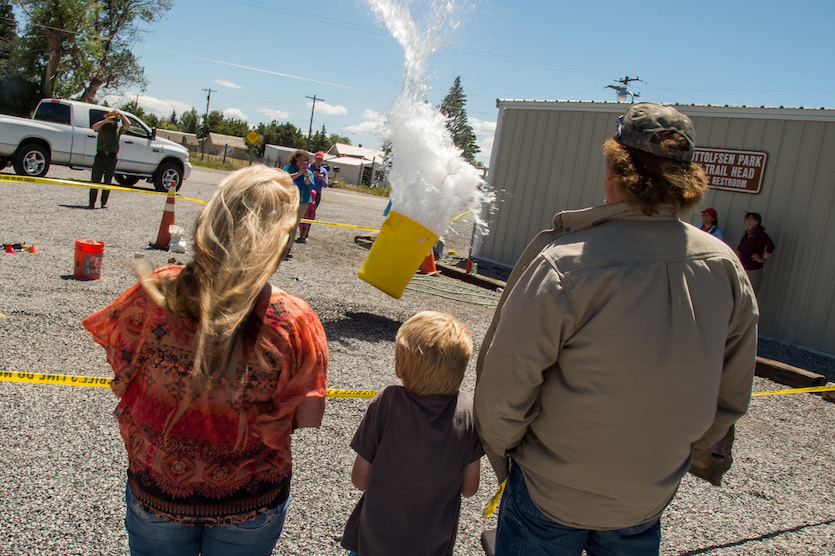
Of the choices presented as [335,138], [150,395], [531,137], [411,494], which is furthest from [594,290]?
[335,138]

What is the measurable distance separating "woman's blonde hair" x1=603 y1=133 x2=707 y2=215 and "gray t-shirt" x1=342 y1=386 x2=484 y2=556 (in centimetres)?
86

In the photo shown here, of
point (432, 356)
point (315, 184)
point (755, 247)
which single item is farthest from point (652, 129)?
point (315, 184)

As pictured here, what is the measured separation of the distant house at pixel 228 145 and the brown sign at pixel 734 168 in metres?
87.0

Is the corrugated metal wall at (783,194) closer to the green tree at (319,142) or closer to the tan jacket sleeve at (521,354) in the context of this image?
the tan jacket sleeve at (521,354)

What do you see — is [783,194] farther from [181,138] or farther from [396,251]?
[181,138]

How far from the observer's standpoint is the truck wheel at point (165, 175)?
16.0 metres

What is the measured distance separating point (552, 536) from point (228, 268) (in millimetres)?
1149

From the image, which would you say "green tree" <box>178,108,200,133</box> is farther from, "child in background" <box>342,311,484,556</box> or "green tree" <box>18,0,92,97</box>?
"child in background" <box>342,311,484,556</box>

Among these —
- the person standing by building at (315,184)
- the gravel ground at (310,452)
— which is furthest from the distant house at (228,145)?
the gravel ground at (310,452)

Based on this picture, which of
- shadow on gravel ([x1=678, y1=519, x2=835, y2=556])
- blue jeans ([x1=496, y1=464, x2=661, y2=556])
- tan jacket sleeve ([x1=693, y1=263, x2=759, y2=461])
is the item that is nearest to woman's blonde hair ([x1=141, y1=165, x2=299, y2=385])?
blue jeans ([x1=496, y1=464, x2=661, y2=556])

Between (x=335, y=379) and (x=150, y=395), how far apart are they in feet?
11.1

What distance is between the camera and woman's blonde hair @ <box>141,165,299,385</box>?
1.42 metres

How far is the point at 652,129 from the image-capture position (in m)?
1.67

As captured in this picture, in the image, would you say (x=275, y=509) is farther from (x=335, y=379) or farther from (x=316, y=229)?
(x=316, y=229)
